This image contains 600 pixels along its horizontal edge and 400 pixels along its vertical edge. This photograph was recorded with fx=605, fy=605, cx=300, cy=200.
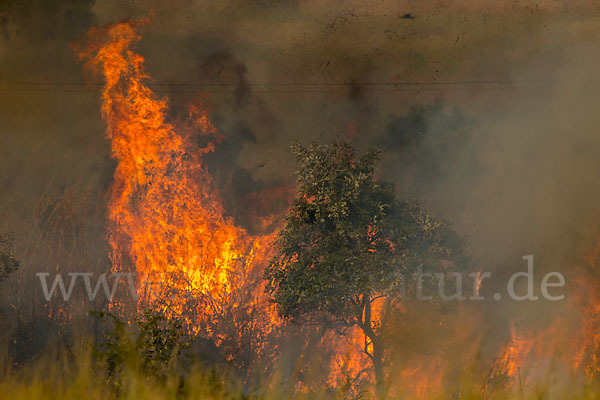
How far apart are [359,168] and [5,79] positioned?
1462 centimetres

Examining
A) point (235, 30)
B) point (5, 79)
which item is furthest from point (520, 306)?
point (5, 79)

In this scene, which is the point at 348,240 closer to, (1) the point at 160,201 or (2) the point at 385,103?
(2) the point at 385,103

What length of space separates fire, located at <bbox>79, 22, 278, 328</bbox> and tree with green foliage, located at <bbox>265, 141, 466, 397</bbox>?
469 cm

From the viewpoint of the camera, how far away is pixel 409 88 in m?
18.3

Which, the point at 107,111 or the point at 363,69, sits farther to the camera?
the point at 107,111

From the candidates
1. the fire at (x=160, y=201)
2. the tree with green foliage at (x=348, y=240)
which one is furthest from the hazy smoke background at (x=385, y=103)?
the tree with green foliage at (x=348, y=240)

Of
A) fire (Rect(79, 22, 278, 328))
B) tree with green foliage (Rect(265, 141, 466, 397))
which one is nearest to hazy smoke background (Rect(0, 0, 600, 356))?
fire (Rect(79, 22, 278, 328))

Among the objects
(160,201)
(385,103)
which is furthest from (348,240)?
(160,201)

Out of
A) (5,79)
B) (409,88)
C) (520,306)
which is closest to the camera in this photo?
(520,306)

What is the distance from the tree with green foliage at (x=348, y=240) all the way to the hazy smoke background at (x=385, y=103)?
14.3ft

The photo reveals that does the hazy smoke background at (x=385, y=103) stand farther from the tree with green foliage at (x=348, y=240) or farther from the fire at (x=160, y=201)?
the tree with green foliage at (x=348, y=240)

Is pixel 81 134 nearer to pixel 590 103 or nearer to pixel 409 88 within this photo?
pixel 409 88

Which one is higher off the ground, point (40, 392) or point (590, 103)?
point (590, 103)

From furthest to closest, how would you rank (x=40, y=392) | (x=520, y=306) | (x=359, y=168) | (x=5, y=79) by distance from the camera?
(x=5, y=79) → (x=520, y=306) → (x=359, y=168) → (x=40, y=392)
